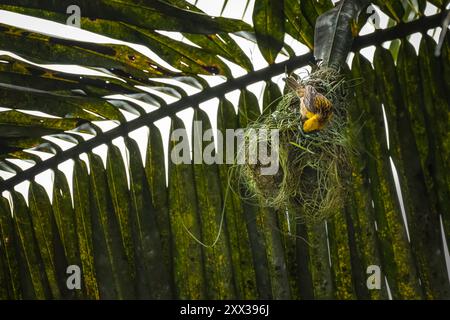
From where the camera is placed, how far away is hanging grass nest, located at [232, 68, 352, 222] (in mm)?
1553

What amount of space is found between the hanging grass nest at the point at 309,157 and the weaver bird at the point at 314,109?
2 centimetres

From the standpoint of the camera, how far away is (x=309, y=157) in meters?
1.57

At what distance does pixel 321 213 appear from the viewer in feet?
5.69

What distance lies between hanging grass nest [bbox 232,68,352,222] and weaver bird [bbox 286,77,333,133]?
0.02 meters

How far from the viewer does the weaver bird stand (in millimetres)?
1402

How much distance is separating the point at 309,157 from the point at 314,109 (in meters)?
0.19

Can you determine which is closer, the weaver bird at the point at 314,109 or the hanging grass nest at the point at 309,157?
the weaver bird at the point at 314,109

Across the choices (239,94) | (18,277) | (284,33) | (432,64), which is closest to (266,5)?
(284,33)

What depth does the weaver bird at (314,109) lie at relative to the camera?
→ 4.60 feet

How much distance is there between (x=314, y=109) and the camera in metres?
1.41

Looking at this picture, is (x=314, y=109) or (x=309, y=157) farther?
(x=309, y=157)

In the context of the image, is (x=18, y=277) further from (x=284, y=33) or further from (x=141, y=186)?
(x=284, y=33)

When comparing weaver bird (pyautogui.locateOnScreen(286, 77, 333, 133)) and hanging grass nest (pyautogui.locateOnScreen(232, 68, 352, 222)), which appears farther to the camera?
hanging grass nest (pyautogui.locateOnScreen(232, 68, 352, 222))

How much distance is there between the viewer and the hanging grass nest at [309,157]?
5.09ft
